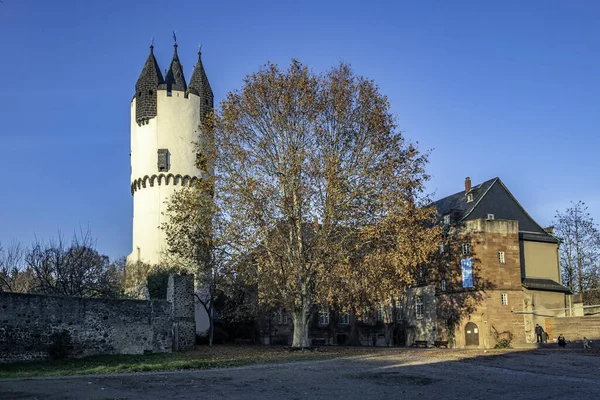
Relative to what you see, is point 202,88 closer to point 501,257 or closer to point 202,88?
point 202,88

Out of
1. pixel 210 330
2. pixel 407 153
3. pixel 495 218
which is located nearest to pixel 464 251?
pixel 495 218

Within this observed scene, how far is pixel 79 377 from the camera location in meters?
20.4

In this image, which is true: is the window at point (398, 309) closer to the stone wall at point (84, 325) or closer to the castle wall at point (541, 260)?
the castle wall at point (541, 260)

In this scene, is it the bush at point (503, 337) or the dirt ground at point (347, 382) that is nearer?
the dirt ground at point (347, 382)

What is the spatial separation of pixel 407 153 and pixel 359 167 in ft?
8.41

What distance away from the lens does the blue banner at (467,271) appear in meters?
44.2

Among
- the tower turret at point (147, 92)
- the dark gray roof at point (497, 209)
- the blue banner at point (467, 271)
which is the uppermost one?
the tower turret at point (147, 92)

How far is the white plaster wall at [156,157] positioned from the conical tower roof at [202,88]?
59 cm

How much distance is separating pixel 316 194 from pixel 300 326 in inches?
267

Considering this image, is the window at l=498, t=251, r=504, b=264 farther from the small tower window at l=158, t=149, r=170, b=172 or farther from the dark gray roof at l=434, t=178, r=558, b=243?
the small tower window at l=158, t=149, r=170, b=172

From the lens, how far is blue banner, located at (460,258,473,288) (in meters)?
44.2

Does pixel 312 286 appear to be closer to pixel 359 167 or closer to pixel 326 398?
pixel 359 167

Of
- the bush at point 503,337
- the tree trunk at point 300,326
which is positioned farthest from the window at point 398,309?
the tree trunk at point 300,326

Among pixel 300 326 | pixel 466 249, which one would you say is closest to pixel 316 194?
pixel 300 326
